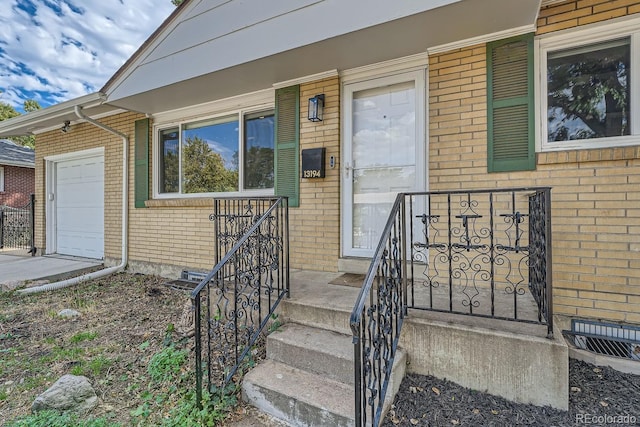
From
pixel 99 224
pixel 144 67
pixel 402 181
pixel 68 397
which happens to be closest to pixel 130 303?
pixel 68 397

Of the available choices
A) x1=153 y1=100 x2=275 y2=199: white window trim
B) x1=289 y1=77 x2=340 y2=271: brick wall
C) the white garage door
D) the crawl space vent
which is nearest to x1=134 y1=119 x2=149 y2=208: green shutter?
x1=153 y1=100 x2=275 y2=199: white window trim

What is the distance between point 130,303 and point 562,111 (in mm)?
5134

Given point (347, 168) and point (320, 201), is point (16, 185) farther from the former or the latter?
point (347, 168)

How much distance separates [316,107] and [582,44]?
2.47m

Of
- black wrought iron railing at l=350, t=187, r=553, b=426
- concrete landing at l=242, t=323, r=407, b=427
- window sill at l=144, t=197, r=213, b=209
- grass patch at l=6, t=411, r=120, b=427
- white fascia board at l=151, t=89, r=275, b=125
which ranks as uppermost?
white fascia board at l=151, t=89, r=275, b=125

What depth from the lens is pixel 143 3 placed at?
6828mm

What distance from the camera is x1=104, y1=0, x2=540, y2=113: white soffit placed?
2.53 meters

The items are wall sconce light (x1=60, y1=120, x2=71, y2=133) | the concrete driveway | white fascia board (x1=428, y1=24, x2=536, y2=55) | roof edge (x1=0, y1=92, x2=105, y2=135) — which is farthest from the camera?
wall sconce light (x1=60, y1=120, x2=71, y2=133)

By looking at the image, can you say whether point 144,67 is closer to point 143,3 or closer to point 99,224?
point 99,224

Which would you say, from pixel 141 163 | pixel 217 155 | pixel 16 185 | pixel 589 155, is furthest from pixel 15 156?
pixel 589 155

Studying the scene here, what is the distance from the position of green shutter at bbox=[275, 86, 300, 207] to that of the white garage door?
395 centimetres

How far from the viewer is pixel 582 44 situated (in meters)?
2.60

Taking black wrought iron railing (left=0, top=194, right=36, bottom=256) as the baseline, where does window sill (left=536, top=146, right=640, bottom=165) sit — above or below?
above

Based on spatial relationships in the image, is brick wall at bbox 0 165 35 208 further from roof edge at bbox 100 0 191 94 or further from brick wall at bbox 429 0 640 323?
brick wall at bbox 429 0 640 323
